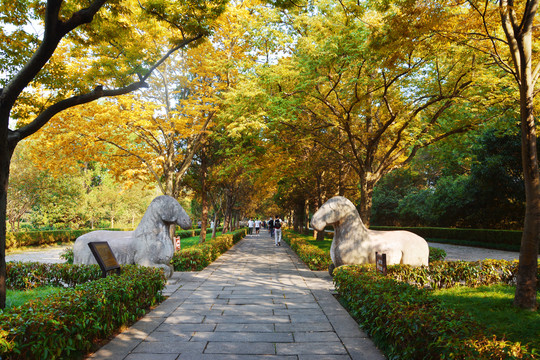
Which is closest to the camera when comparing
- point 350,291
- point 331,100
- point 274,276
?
point 350,291

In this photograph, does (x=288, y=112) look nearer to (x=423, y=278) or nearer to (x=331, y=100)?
(x=331, y=100)

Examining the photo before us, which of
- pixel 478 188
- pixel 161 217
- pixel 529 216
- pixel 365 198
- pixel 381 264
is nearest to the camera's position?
pixel 529 216

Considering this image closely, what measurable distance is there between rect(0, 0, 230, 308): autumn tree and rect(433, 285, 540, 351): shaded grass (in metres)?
6.81

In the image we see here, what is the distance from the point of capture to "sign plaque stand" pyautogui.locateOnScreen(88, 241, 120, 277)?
590 centimetres

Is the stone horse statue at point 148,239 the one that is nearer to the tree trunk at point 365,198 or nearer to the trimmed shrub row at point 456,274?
the trimmed shrub row at point 456,274

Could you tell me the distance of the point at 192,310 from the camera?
607 cm

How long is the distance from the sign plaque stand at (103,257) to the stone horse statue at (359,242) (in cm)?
465

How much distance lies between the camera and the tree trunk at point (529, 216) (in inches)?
211

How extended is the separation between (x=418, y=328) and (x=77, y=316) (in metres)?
3.84

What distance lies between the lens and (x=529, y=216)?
5488 mm

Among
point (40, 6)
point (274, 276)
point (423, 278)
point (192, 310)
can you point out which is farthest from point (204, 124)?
point (423, 278)

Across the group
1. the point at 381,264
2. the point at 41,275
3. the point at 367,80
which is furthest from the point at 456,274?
the point at 41,275

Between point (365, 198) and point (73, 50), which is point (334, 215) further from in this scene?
point (73, 50)

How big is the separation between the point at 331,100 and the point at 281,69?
273 cm
